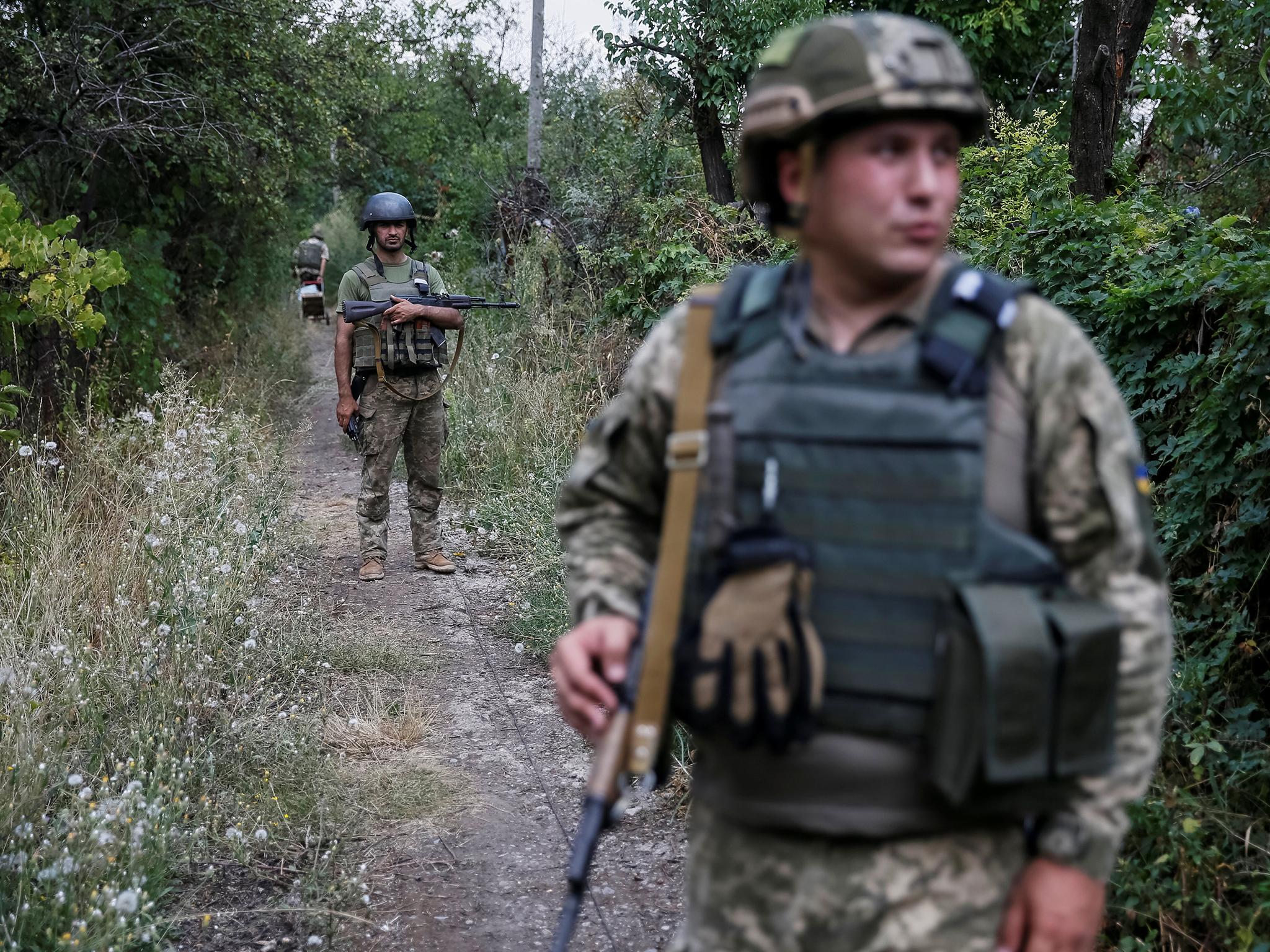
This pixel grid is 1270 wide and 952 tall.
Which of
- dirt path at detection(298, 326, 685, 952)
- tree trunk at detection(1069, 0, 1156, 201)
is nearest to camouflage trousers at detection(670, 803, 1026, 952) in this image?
dirt path at detection(298, 326, 685, 952)

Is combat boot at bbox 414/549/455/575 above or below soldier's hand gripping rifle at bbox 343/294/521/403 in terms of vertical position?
below

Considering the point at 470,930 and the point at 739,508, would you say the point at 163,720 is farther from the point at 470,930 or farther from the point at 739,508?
the point at 739,508

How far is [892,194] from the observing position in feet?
5.08

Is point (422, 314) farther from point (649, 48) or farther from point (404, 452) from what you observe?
point (649, 48)

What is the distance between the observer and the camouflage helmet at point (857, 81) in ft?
5.00

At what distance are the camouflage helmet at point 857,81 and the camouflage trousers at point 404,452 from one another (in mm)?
5571

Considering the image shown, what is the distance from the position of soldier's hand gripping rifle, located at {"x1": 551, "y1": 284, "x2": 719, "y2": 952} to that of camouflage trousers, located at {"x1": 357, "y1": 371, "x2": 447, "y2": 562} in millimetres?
5540

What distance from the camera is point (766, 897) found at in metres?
1.60

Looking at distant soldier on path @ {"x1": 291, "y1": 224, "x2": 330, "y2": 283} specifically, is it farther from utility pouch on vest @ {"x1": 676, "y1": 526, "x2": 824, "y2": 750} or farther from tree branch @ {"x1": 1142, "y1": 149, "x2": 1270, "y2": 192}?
utility pouch on vest @ {"x1": 676, "y1": 526, "x2": 824, "y2": 750}

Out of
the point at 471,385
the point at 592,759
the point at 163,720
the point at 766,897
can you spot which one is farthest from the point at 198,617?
the point at 471,385

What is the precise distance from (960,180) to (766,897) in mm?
6029

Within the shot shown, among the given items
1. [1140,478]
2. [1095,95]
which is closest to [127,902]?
[1140,478]

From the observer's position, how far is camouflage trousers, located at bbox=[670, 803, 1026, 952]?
1540 millimetres

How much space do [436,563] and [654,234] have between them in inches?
98.6
